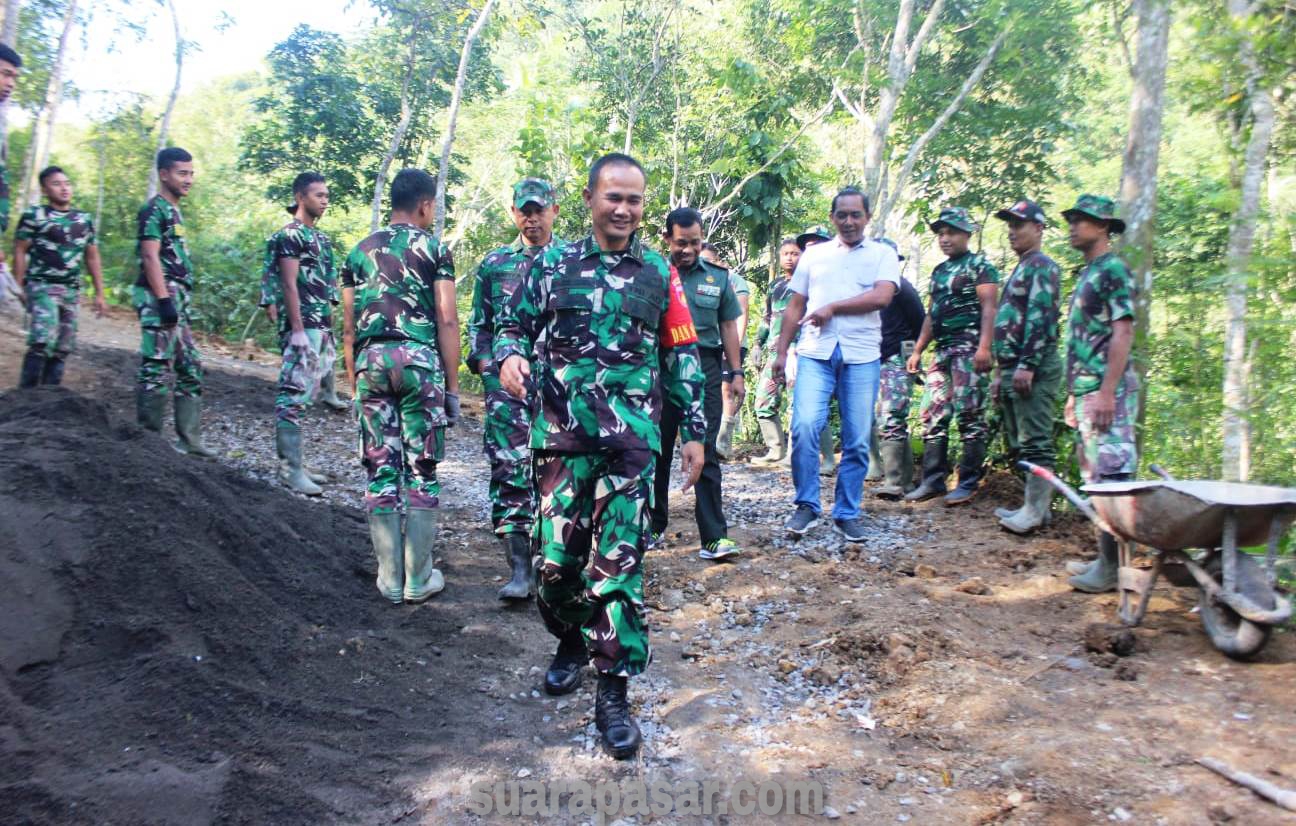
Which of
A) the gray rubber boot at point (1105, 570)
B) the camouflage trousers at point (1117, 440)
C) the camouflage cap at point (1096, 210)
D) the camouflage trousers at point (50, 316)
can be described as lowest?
the gray rubber boot at point (1105, 570)

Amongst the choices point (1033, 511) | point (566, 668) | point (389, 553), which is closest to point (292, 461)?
point (389, 553)

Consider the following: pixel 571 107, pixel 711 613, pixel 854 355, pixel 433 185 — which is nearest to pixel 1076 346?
pixel 854 355

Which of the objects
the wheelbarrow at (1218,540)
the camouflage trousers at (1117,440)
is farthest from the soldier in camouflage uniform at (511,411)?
the camouflage trousers at (1117,440)

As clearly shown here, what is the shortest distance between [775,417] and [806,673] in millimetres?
5288

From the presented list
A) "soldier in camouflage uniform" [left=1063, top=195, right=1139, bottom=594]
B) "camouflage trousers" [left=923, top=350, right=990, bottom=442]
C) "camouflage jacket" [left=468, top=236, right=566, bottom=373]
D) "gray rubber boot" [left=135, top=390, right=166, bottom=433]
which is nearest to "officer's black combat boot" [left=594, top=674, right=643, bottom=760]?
"camouflage jacket" [left=468, top=236, right=566, bottom=373]

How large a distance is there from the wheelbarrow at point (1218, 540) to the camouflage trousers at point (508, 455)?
2896mm

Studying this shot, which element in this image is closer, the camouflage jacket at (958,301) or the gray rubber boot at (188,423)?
the gray rubber boot at (188,423)

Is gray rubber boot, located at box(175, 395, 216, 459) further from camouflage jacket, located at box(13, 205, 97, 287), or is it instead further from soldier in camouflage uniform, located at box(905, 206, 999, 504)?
soldier in camouflage uniform, located at box(905, 206, 999, 504)

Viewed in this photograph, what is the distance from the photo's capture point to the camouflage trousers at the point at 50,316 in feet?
20.5

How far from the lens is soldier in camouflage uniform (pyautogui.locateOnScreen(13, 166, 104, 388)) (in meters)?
6.26

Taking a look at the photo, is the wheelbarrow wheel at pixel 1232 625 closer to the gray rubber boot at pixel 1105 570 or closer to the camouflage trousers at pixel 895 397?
the gray rubber boot at pixel 1105 570

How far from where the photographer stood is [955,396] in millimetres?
6398

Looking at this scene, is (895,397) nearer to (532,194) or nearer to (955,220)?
(955,220)

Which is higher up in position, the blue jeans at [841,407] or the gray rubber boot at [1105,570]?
the blue jeans at [841,407]
